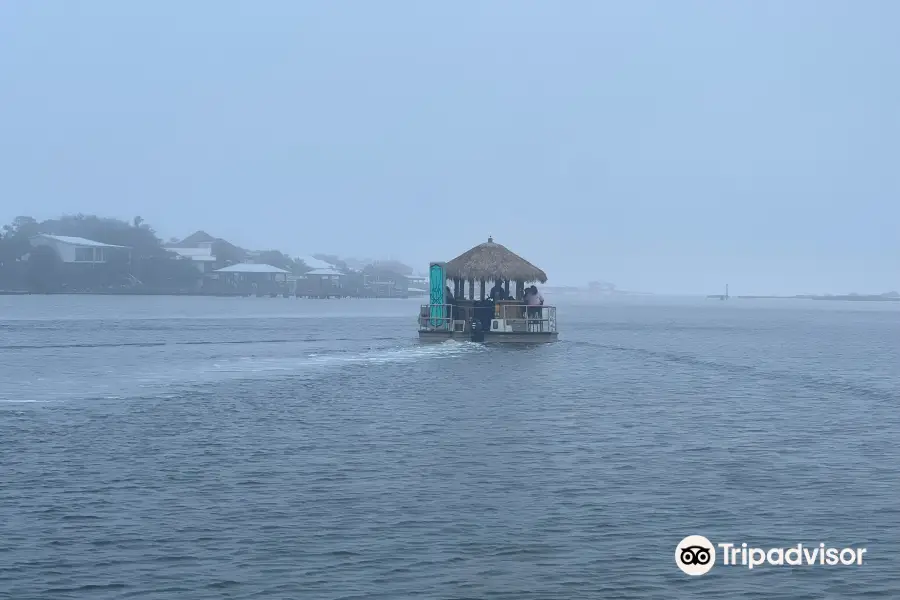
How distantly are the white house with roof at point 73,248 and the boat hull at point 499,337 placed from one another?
111 m

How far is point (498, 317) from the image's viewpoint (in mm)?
49000

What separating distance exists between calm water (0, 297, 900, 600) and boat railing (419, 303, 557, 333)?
11.8 meters

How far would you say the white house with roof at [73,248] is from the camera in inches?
5920

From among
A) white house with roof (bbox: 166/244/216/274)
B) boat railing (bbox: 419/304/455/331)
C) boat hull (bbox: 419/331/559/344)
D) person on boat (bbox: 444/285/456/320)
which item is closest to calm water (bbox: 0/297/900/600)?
boat hull (bbox: 419/331/559/344)

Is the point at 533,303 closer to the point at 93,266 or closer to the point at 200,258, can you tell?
the point at 93,266

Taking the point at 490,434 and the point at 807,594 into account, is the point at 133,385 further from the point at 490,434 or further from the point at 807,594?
the point at 807,594

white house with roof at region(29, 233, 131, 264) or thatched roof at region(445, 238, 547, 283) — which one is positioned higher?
white house with roof at region(29, 233, 131, 264)

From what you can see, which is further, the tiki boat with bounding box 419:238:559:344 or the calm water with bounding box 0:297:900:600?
the tiki boat with bounding box 419:238:559:344

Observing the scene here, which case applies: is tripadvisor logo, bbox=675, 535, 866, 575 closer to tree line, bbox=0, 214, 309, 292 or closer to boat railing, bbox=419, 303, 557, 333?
boat railing, bbox=419, 303, 557, 333

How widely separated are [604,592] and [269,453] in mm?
9742

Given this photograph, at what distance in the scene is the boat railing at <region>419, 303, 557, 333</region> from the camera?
161 ft

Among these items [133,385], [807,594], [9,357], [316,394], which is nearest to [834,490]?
[807,594]

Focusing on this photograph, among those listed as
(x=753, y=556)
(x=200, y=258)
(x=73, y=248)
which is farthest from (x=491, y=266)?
(x=200, y=258)

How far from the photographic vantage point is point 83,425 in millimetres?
23547
